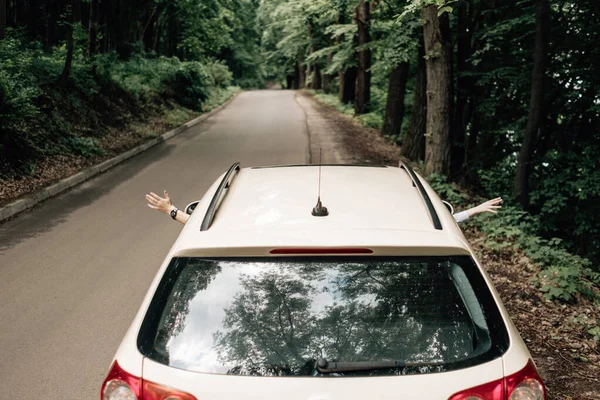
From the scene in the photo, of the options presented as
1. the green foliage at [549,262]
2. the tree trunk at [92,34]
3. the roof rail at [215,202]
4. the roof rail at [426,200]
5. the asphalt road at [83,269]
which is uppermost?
the tree trunk at [92,34]

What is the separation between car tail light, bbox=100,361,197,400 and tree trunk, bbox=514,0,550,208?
12.4 meters

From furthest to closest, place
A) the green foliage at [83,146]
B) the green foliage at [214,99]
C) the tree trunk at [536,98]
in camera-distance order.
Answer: the green foliage at [214,99]
the green foliage at [83,146]
the tree trunk at [536,98]

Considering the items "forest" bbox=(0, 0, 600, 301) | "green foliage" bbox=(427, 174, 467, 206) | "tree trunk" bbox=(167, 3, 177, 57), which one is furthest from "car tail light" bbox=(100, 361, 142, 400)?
"tree trunk" bbox=(167, 3, 177, 57)

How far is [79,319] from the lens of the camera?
6.06 m

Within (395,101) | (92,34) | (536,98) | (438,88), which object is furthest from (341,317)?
(92,34)

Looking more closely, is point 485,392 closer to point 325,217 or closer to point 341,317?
point 341,317

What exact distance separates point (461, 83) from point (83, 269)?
12.9m

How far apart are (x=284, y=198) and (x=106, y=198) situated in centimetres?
934

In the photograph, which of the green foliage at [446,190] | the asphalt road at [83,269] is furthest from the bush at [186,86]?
the green foliage at [446,190]

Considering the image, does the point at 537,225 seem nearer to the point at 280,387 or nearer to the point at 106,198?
the point at 106,198

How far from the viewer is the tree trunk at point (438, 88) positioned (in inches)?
478

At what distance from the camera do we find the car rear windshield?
229cm

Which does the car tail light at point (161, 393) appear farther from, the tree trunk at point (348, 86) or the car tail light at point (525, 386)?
the tree trunk at point (348, 86)

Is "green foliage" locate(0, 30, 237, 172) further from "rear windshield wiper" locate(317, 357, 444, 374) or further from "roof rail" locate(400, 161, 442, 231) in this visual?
"rear windshield wiper" locate(317, 357, 444, 374)
